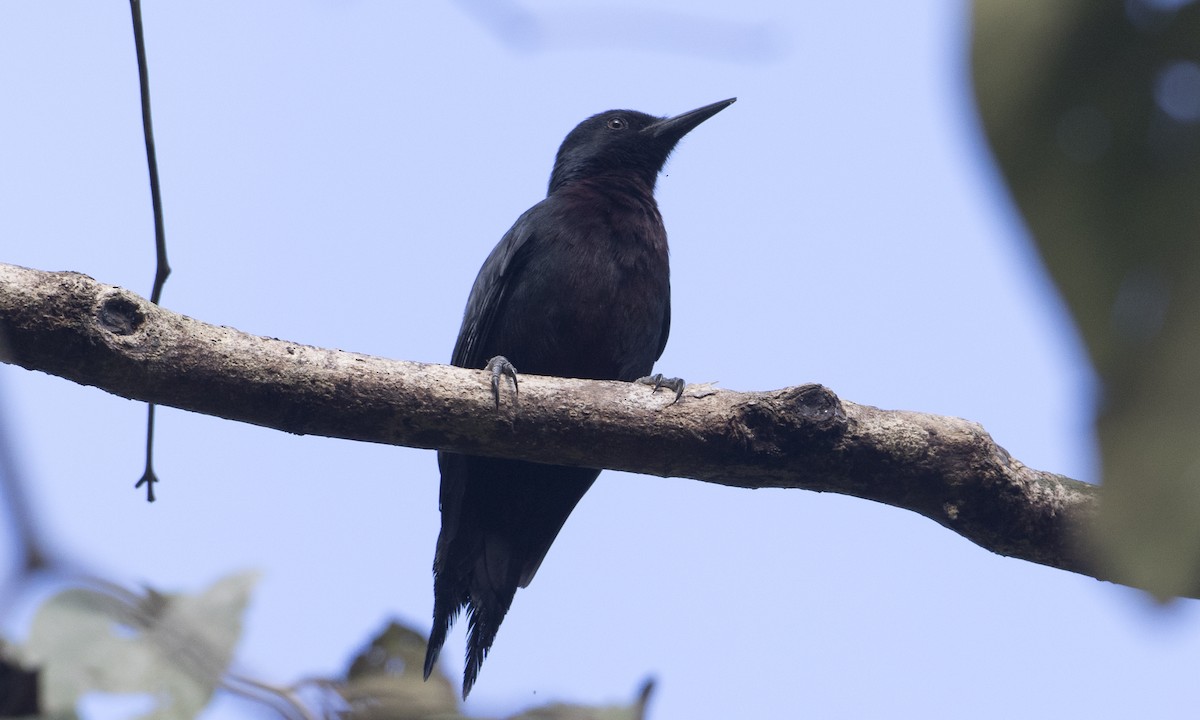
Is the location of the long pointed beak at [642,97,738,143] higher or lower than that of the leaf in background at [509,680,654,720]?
higher

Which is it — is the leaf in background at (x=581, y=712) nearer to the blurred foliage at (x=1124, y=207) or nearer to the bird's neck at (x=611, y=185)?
the blurred foliage at (x=1124, y=207)

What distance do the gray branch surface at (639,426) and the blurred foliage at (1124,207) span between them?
2.47 meters

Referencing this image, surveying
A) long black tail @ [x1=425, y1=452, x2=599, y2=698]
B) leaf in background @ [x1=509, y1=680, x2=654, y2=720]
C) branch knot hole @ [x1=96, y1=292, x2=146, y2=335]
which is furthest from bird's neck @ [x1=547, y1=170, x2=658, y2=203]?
leaf in background @ [x1=509, y1=680, x2=654, y2=720]

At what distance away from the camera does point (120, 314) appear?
2.89 meters

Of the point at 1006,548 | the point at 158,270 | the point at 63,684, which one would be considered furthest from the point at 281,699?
the point at 1006,548

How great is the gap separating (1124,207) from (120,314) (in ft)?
9.09

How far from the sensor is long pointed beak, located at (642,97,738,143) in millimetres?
6137

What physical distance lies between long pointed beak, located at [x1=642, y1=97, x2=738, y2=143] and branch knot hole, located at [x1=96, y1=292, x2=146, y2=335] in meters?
3.70

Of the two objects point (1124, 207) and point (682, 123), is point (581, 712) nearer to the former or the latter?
point (1124, 207)

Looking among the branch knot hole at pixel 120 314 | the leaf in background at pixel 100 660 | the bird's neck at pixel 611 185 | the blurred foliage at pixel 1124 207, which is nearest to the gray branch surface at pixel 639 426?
the branch knot hole at pixel 120 314

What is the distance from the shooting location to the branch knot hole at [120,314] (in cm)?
286

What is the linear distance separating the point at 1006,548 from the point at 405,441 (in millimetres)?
1788

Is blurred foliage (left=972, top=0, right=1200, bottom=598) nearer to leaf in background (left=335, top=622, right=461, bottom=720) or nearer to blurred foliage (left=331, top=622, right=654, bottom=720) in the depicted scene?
blurred foliage (left=331, top=622, right=654, bottom=720)

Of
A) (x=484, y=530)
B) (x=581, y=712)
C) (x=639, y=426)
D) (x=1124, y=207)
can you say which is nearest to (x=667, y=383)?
(x=639, y=426)
